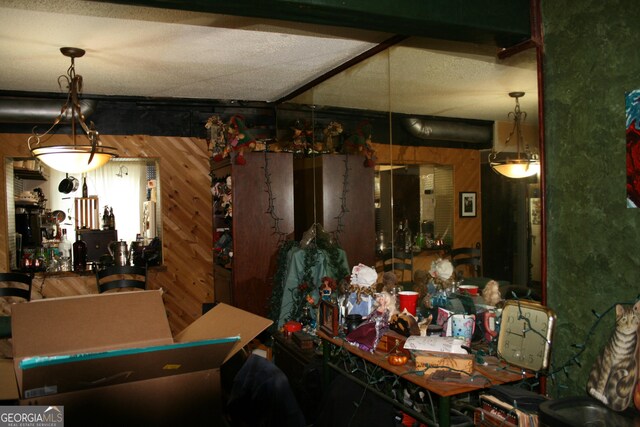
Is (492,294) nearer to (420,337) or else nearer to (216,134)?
(420,337)

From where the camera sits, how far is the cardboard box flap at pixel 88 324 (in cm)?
143

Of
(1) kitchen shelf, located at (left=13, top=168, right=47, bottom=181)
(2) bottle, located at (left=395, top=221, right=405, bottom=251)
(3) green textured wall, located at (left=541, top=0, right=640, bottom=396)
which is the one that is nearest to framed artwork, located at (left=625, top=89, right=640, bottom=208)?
(3) green textured wall, located at (left=541, top=0, right=640, bottom=396)

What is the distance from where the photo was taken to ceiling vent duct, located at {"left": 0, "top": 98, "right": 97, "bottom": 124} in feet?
15.6

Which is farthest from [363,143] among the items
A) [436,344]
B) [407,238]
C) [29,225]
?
[29,225]

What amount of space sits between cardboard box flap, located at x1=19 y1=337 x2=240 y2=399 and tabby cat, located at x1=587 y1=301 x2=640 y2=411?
1297mm

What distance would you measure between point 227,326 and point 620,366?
53.4 inches

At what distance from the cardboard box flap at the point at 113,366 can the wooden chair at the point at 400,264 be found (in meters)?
2.25

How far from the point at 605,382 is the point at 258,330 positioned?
1211 millimetres

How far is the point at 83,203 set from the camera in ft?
20.9

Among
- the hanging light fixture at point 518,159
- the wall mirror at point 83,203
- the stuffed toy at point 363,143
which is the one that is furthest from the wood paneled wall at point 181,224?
the hanging light fixture at point 518,159

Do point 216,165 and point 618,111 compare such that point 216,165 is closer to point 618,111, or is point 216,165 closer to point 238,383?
point 238,383

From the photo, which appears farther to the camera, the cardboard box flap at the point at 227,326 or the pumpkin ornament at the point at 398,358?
the pumpkin ornament at the point at 398,358

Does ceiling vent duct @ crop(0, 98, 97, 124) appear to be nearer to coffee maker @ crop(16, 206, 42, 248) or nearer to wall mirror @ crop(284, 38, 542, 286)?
coffee maker @ crop(16, 206, 42, 248)

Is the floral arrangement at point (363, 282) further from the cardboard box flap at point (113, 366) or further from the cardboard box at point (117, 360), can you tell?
the cardboard box flap at point (113, 366)
